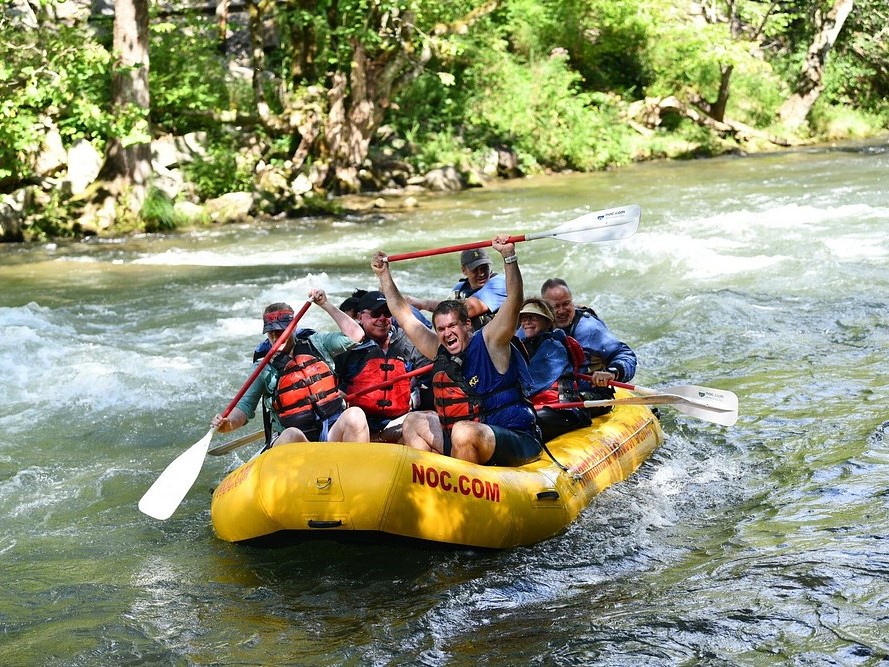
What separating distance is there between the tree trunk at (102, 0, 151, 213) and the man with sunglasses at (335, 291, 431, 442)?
9.94 m

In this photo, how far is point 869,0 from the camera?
1019 inches

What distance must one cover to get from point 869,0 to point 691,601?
1003 inches

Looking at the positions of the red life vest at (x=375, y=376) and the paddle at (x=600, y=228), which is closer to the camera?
the paddle at (x=600, y=228)

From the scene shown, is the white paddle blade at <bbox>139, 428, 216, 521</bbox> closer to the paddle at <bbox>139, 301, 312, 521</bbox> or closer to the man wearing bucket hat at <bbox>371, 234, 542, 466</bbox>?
the paddle at <bbox>139, 301, 312, 521</bbox>

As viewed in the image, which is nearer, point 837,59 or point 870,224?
point 870,224

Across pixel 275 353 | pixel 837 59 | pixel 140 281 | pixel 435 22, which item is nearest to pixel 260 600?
pixel 275 353

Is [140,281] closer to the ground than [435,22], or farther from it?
closer to the ground

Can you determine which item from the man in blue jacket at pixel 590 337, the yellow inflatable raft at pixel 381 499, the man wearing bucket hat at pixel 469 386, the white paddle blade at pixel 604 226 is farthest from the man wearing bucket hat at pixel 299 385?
the man in blue jacket at pixel 590 337

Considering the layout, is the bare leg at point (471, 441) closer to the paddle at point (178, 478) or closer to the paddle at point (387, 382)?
the paddle at point (387, 382)

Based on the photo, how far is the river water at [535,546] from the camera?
12.4 feet

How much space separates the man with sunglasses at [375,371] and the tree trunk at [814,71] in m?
20.5

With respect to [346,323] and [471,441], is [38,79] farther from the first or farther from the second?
[471,441]

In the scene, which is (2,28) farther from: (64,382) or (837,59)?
(837,59)

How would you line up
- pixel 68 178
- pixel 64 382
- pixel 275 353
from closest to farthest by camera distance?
pixel 275 353
pixel 64 382
pixel 68 178
